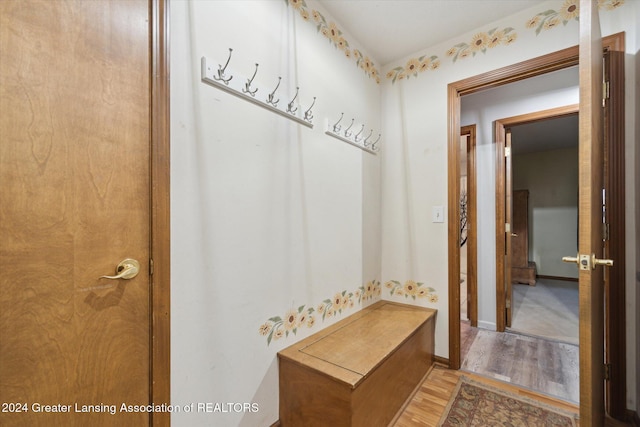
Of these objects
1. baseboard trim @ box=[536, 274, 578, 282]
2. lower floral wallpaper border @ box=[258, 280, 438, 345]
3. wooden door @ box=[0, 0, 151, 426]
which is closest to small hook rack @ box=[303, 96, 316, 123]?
wooden door @ box=[0, 0, 151, 426]

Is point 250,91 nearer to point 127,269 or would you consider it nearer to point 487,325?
point 127,269

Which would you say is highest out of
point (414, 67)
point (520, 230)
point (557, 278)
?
point (414, 67)

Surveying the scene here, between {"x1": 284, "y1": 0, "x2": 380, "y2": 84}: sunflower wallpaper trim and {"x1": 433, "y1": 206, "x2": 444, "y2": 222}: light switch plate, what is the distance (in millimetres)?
1198

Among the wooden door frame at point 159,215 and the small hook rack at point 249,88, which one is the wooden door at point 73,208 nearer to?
the wooden door frame at point 159,215

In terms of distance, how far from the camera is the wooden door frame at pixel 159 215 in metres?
0.95

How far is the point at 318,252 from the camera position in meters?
1.67

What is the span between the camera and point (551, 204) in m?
5.11

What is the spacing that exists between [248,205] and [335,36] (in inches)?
54.2

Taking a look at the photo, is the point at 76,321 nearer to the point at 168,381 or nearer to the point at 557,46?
the point at 168,381

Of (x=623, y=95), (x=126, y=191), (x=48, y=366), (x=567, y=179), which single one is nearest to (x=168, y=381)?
(x=48, y=366)

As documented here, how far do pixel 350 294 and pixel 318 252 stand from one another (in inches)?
19.6

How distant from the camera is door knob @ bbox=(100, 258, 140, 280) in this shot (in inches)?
34.4

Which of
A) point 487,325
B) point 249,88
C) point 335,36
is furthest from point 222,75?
point 487,325

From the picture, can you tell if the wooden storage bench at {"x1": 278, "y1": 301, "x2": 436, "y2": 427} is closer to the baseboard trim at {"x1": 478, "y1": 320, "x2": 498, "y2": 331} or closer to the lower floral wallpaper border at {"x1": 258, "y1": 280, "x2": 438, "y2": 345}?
the lower floral wallpaper border at {"x1": 258, "y1": 280, "x2": 438, "y2": 345}
